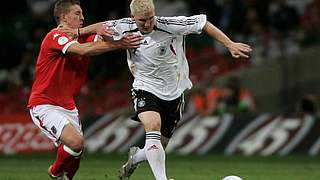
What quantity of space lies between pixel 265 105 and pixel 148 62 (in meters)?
13.5

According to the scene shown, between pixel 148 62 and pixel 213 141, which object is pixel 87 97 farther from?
pixel 148 62

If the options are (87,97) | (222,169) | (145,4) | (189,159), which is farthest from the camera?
(87,97)

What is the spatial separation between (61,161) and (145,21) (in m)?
1.90

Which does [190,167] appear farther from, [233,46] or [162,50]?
[233,46]

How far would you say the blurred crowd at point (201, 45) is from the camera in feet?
79.7

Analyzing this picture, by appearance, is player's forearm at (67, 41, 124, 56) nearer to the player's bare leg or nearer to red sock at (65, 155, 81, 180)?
the player's bare leg

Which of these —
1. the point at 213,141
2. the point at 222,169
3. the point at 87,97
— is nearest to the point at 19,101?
the point at 87,97

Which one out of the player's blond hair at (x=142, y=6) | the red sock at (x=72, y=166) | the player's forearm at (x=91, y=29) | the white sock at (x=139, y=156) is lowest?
the red sock at (x=72, y=166)

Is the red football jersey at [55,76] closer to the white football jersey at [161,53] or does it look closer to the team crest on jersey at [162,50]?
the white football jersey at [161,53]

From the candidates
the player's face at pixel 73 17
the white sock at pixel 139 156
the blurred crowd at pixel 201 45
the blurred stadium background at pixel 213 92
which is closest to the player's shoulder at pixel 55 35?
the player's face at pixel 73 17

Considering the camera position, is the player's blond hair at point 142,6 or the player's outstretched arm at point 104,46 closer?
the player's outstretched arm at point 104,46

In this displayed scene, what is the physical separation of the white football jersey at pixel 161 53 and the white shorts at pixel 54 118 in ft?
2.69

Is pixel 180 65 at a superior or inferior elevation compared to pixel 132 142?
superior

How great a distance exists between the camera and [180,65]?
39.3 feet
